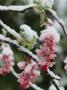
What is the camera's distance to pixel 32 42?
84.7 inches

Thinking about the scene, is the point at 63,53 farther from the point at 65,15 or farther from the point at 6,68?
the point at 6,68

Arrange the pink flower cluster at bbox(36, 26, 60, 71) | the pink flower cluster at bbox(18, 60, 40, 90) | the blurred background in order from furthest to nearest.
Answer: the blurred background, the pink flower cluster at bbox(18, 60, 40, 90), the pink flower cluster at bbox(36, 26, 60, 71)

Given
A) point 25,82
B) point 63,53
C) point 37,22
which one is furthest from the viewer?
point 63,53

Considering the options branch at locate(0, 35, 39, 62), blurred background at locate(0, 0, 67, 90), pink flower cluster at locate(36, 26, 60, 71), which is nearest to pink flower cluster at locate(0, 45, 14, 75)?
branch at locate(0, 35, 39, 62)

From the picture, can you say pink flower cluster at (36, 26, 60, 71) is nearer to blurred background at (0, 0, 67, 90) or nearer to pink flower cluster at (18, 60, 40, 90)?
pink flower cluster at (18, 60, 40, 90)

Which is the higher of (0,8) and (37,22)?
(37,22)

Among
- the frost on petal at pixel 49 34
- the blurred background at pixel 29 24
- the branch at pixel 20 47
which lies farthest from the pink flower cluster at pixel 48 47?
the blurred background at pixel 29 24

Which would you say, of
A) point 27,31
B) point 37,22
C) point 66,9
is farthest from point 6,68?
point 66,9

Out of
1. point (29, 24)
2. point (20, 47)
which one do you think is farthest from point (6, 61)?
point (29, 24)

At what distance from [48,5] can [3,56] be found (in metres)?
0.29

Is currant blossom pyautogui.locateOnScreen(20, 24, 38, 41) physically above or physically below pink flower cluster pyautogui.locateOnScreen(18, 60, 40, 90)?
above

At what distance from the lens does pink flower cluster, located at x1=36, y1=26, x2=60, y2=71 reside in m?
1.93

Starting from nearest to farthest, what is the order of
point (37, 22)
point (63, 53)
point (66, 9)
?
point (37, 22), point (63, 53), point (66, 9)

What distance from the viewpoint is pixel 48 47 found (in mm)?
1928
